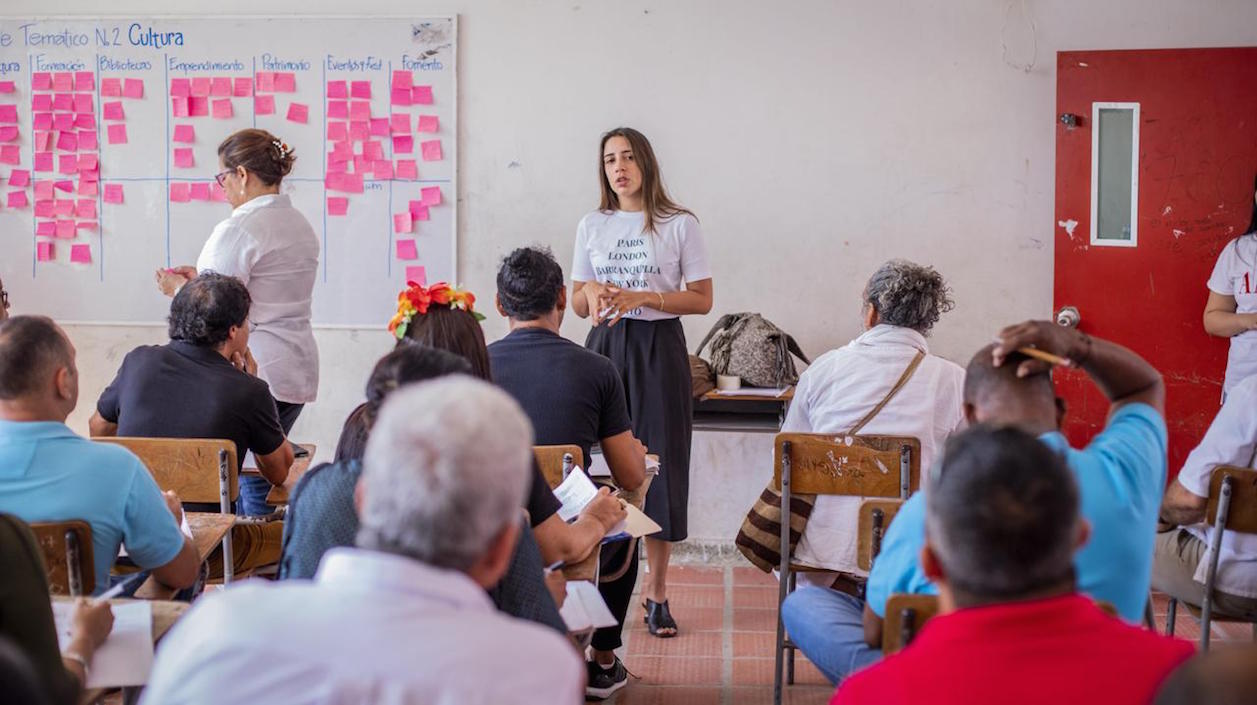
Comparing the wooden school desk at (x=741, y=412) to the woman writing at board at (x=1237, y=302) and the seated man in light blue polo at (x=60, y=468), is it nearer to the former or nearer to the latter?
the woman writing at board at (x=1237, y=302)

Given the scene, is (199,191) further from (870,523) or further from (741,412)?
(870,523)

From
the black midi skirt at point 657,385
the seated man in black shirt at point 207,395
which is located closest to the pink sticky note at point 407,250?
the black midi skirt at point 657,385

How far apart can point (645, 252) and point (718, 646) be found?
1.33 metres

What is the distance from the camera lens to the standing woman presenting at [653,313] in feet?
13.7

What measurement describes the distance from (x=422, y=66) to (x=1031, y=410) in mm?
3746

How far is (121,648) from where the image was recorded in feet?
6.28

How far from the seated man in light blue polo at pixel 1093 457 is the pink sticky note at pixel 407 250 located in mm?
3505

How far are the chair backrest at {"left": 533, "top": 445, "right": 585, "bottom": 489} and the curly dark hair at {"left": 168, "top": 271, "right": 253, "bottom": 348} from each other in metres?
1.05

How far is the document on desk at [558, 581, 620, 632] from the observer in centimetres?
217

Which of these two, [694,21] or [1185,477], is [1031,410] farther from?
[694,21]

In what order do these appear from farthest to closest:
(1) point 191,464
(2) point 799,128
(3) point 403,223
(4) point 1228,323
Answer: (3) point 403,223 → (2) point 799,128 → (4) point 1228,323 → (1) point 191,464

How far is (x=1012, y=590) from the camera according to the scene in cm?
136

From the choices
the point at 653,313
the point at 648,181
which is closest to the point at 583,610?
the point at 653,313

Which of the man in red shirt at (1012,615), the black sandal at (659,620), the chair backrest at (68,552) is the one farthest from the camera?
the black sandal at (659,620)
